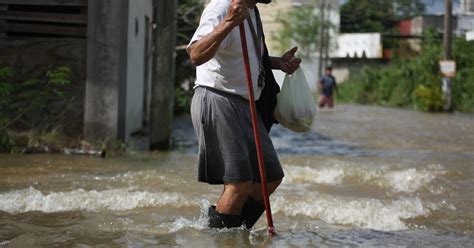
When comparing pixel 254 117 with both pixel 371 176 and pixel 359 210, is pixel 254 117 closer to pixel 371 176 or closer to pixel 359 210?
pixel 359 210

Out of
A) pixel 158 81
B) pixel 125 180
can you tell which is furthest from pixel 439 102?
pixel 125 180

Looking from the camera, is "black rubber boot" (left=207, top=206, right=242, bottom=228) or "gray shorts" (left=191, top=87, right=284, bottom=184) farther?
"black rubber boot" (left=207, top=206, right=242, bottom=228)

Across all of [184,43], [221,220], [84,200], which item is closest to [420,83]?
[184,43]

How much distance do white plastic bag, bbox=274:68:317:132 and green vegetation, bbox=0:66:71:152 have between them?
524 cm

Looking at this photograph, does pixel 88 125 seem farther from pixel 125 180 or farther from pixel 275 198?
pixel 275 198

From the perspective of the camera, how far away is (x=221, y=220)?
4.89 m

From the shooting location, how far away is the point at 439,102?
92.7ft

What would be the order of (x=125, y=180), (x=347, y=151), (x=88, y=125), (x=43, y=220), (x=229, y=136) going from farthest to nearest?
(x=347, y=151)
(x=88, y=125)
(x=125, y=180)
(x=43, y=220)
(x=229, y=136)

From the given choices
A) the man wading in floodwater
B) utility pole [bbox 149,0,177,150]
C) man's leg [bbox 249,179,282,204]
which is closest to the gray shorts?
the man wading in floodwater

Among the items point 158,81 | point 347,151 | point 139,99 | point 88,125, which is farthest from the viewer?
point 139,99

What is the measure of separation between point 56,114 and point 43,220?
4.81 metres

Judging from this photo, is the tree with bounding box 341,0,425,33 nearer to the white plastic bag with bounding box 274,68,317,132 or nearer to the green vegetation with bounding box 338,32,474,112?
the green vegetation with bounding box 338,32,474,112

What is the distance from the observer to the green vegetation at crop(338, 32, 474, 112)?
29.9m

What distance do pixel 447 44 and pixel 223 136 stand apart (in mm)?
24433
